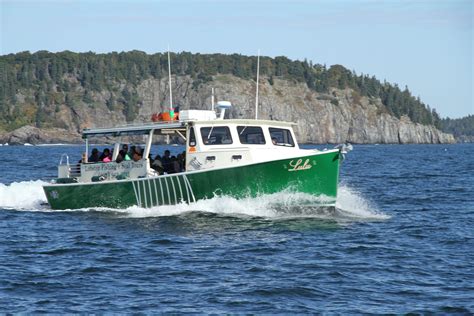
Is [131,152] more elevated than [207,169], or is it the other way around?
[131,152]

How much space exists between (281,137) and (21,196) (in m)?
13.1

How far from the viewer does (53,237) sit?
74.8 feet

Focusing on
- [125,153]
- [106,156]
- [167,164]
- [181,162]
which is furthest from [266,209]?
[106,156]

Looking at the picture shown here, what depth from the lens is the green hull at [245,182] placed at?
24594 mm

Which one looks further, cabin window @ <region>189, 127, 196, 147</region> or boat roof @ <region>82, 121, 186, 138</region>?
boat roof @ <region>82, 121, 186, 138</region>

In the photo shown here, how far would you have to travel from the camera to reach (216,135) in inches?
1031

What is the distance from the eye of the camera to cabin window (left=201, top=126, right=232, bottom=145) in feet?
85.7

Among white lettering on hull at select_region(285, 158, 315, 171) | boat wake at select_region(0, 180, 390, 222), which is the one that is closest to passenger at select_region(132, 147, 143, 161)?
boat wake at select_region(0, 180, 390, 222)

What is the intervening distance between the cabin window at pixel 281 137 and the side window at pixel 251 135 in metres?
0.38

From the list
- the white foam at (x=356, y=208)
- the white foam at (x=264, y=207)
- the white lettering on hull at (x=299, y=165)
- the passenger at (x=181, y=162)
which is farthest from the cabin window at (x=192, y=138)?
the white foam at (x=356, y=208)

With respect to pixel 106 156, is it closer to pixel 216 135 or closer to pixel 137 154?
pixel 137 154

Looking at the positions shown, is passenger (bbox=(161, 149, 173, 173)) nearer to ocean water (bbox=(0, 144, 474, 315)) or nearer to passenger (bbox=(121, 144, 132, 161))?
passenger (bbox=(121, 144, 132, 161))

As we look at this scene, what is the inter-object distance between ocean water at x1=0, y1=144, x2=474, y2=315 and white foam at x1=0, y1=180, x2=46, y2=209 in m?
2.43

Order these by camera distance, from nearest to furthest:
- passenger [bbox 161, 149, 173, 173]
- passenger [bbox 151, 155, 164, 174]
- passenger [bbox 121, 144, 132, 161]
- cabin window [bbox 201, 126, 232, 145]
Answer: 1. cabin window [bbox 201, 126, 232, 145]
2. passenger [bbox 151, 155, 164, 174]
3. passenger [bbox 161, 149, 173, 173]
4. passenger [bbox 121, 144, 132, 161]
